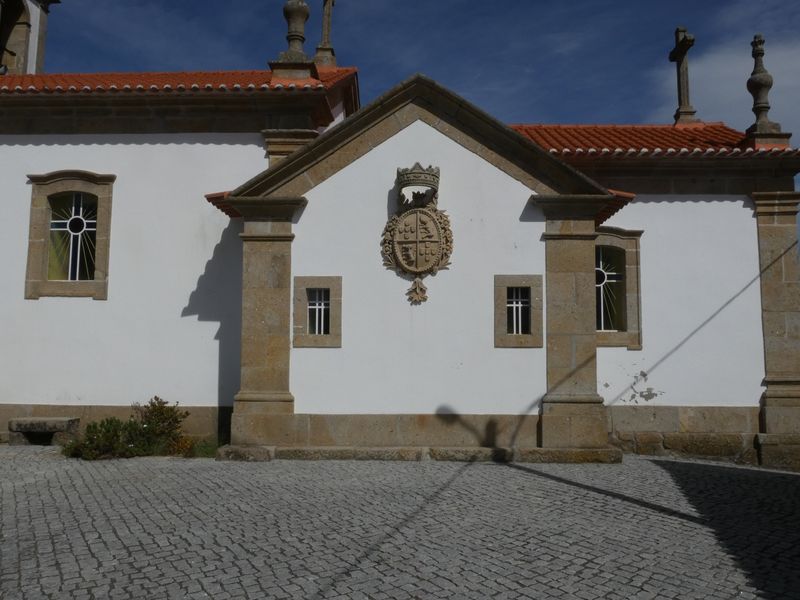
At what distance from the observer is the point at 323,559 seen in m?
4.24

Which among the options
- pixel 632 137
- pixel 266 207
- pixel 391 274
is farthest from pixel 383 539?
pixel 632 137

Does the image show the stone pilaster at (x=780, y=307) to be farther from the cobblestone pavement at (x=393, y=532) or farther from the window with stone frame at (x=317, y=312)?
the window with stone frame at (x=317, y=312)

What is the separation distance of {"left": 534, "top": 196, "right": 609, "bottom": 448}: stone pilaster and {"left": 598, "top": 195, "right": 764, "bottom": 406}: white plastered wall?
5.89 ft

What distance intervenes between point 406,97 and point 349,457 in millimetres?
A: 4632

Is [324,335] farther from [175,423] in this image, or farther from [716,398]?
[716,398]

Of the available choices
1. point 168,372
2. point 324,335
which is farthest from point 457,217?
point 168,372

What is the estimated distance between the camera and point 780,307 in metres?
9.47

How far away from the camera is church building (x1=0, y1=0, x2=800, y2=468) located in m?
7.96

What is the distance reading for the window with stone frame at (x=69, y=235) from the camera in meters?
9.54

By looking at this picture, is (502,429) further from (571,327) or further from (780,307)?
(780,307)

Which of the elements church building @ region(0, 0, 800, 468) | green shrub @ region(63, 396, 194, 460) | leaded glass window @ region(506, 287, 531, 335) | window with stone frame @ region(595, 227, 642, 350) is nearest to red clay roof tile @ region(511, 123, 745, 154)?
church building @ region(0, 0, 800, 468)

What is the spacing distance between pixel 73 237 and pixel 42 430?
117 inches

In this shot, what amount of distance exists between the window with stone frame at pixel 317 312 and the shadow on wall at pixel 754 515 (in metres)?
4.37

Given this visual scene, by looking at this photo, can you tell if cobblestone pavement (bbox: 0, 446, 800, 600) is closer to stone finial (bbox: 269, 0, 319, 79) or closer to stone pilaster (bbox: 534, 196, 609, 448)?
stone pilaster (bbox: 534, 196, 609, 448)
